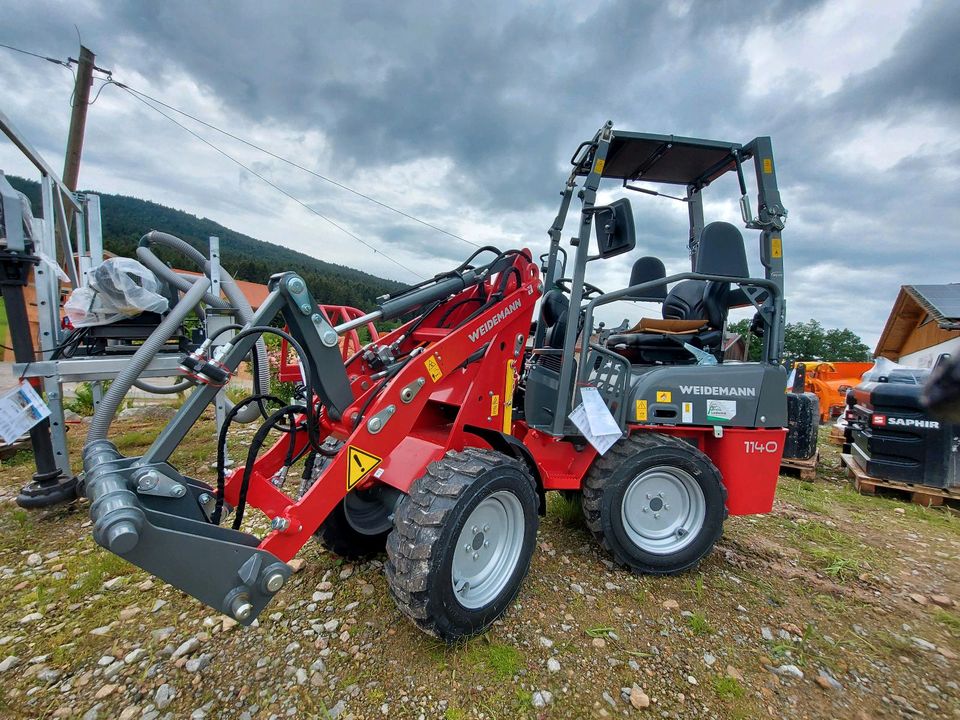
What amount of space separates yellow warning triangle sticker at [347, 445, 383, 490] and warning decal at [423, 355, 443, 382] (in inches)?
20.6

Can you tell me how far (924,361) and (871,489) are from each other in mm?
15756

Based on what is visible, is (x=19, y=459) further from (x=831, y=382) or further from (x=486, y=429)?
(x=831, y=382)

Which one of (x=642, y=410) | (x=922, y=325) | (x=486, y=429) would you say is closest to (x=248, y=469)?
(x=486, y=429)

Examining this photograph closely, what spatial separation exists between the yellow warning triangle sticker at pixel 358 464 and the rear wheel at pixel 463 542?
0.80 ft

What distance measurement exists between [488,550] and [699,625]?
122 centimetres

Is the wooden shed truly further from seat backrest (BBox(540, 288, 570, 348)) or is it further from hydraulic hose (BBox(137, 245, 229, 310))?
hydraulic hose (BBox(137, 245, 229, 310))

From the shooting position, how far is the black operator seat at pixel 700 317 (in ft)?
10.9

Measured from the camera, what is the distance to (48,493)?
3.68 metres

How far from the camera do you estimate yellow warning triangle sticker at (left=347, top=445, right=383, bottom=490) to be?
227cm

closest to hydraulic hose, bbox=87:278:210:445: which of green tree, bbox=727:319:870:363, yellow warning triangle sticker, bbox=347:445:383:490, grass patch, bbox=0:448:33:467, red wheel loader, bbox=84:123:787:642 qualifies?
red wheel loader, bbox=84:123:787:642

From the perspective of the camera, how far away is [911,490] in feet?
17.4

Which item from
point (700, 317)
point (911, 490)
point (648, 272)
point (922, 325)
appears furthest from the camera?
point (922, 325)

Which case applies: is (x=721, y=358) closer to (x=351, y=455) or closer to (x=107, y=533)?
(x=351, y=455)

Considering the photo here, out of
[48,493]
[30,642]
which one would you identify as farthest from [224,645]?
[48,493]
